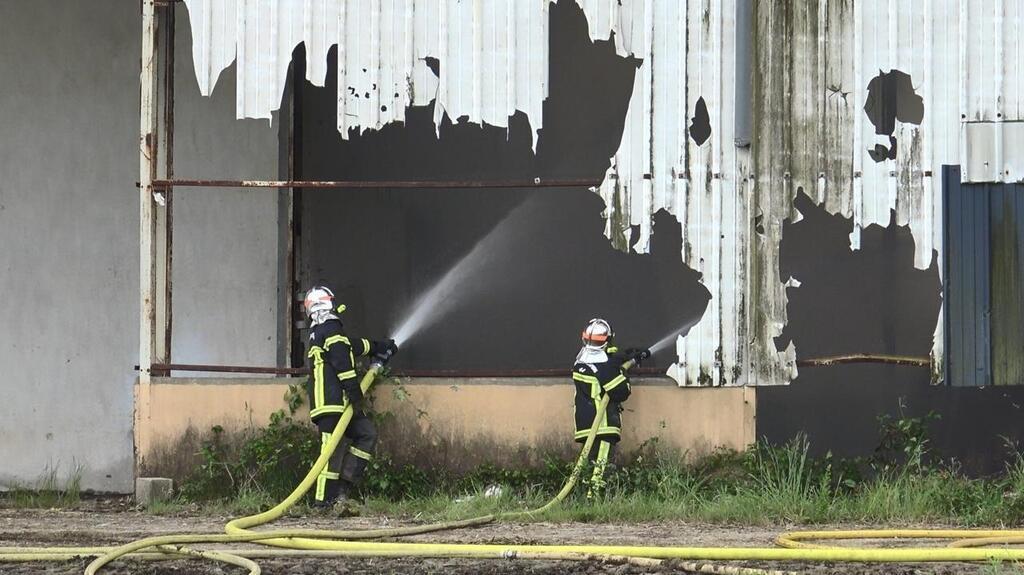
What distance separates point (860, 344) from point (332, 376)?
4.24 metres

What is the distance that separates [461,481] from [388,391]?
0.80 m

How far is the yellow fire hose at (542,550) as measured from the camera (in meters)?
6.84

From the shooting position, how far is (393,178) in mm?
12242

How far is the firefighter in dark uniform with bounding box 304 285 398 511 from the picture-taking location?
963cm

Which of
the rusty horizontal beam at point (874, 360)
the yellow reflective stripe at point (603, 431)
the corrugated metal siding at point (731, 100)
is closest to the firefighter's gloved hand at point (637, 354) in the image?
the corrugated metal siding at point (731, 100)

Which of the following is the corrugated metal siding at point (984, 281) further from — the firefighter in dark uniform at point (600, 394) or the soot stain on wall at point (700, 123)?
the firefighter in dark uniform at point (600, 394)

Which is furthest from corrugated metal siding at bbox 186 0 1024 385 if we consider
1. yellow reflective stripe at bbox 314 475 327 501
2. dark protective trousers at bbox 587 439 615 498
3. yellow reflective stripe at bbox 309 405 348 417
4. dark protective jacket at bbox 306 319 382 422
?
yellow reflective stripe at bbox 314 475 327 501

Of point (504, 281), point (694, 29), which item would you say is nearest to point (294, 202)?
point (504, 281)

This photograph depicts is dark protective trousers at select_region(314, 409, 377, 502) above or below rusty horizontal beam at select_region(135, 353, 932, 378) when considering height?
below

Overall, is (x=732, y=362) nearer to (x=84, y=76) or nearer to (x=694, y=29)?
(x=694, y=29)

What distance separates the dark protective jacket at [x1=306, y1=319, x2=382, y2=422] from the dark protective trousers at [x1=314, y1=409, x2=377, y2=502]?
80 millimetres

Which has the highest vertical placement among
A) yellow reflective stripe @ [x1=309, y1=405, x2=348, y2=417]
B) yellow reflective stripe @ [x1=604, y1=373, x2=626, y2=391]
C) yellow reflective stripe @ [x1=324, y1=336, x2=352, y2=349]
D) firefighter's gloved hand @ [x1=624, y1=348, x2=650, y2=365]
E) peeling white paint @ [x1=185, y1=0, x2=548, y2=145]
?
peeling white paint @ [x1=185, y1=0, x2=548, y2=145]

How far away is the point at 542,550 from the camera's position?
7.04m

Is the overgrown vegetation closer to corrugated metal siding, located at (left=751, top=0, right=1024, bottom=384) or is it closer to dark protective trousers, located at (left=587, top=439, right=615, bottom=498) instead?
dark protective trousers, located at (left=587, top=439, right=615, bottom=498)
